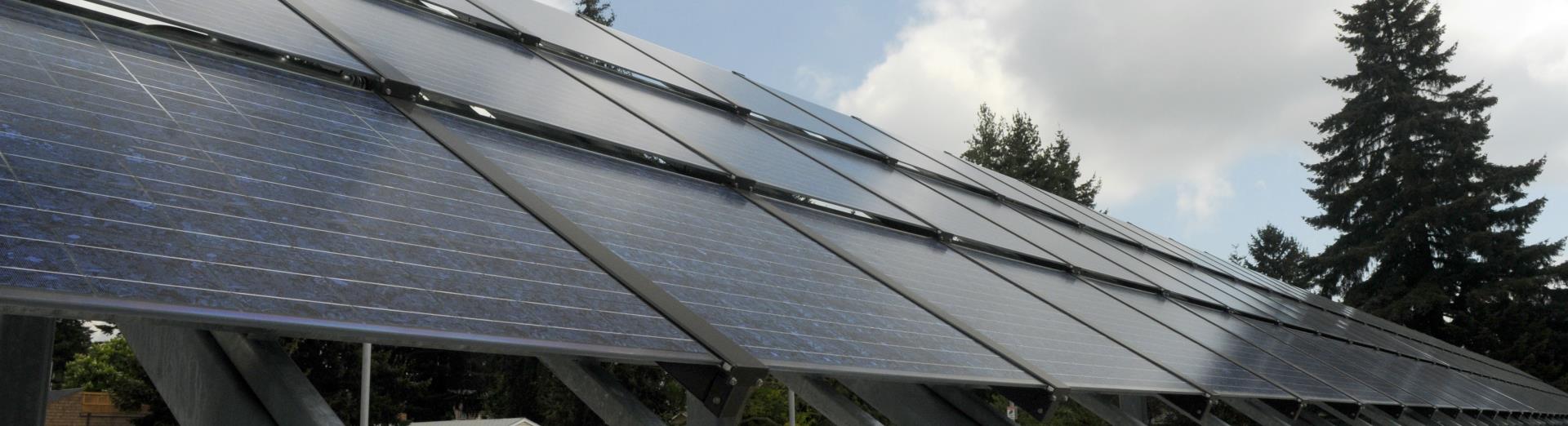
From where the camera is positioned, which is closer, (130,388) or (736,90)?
(736,90)

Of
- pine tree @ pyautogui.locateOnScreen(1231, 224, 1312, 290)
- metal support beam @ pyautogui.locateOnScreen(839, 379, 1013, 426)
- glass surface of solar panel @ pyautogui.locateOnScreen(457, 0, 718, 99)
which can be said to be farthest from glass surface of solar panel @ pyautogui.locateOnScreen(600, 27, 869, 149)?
pine tree @ pyautogui.locateOnScreen(1231, 224, 1312, 290)

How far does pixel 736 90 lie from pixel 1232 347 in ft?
17.1

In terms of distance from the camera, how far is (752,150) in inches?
291

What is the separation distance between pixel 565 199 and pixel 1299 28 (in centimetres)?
7743

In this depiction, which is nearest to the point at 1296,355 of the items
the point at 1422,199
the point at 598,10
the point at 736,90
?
the point at 736,90

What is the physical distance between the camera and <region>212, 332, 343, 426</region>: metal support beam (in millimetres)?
2570

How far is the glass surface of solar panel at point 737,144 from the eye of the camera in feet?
22.1

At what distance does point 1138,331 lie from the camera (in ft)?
24.1

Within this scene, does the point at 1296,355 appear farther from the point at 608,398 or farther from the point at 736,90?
the point at 608,398

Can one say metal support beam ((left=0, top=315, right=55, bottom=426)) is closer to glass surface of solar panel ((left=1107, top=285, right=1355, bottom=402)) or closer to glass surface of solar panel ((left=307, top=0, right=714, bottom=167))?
glass surface of solar panel ((left=307, top=0, right=714, bottom=167))

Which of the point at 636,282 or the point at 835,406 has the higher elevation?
the point at 636,282

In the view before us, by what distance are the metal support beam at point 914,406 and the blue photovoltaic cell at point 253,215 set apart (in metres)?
1.57

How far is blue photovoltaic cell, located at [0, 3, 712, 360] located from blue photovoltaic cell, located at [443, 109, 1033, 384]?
1.30ft

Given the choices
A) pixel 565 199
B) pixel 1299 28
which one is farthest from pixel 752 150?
pixel 1299 28
